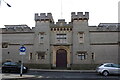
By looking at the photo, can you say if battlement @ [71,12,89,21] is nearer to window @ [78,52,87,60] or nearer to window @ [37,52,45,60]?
window @ [78,52,87,60]

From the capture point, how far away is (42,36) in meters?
37.8

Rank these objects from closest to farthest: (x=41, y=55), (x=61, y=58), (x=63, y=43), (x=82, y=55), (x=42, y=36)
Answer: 1. (x=82, y=55)
2. (x=63, y=43)
3. (x=41, y=55)
4. (x=61, y=58)
5. (x=42, y=36)

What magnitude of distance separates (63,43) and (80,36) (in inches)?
130

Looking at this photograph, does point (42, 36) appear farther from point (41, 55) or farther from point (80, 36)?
point (80, 36)

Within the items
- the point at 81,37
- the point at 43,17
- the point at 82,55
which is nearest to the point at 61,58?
the point at 82,55

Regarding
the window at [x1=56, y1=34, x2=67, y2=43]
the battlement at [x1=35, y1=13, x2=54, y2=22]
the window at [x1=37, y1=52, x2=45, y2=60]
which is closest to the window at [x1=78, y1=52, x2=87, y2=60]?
the window at [x1=56, y1=34, x2=67, y2=43]

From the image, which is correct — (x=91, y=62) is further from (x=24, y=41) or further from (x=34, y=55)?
(x=24, y=41)

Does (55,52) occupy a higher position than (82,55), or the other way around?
(55,52)

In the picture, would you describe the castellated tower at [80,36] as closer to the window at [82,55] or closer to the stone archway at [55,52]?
the window at [82,55]

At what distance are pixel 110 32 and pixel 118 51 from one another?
363 centimetres

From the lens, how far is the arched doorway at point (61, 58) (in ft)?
123

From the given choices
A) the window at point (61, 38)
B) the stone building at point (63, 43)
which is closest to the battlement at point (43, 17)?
the stone building at point (63, 43)

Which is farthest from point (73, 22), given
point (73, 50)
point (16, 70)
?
point (16, 70)

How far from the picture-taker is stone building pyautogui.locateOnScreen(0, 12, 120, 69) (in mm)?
36531
